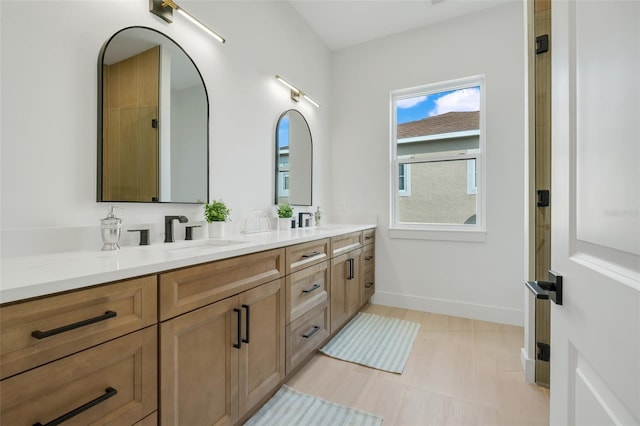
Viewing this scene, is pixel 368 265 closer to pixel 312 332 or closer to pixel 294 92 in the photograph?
pixel 312 332

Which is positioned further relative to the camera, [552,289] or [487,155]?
[487,155]

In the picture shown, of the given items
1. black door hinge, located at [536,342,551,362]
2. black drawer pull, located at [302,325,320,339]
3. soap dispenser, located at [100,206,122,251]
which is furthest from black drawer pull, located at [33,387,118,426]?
black door hinge, located at [536,342,551,362]

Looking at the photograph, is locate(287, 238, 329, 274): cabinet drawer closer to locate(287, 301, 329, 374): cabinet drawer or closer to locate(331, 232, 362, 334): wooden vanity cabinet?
locate(331, 232, 362, 334): wooden vanity cabinet

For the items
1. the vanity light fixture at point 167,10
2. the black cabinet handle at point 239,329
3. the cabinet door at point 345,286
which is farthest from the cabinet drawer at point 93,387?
the vanity light fixture at point 167,10

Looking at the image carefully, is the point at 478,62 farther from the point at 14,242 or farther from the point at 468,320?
the point at 14,242

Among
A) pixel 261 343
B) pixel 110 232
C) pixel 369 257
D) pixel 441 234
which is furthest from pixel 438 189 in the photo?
pixel 110 232

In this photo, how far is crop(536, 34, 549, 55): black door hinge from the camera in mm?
1671

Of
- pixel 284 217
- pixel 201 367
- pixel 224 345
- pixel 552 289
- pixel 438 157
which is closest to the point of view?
pixel 552 289

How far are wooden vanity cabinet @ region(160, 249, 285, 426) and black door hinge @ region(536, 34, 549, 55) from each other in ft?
6.37

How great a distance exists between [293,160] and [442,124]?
1675 millimetres

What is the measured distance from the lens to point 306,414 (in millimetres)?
1530

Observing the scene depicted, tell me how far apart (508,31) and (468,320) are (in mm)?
2819

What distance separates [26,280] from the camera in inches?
28.0

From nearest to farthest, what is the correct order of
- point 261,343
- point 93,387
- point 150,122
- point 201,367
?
point 93,387, point 201,367, point 261,343, point 150,122
